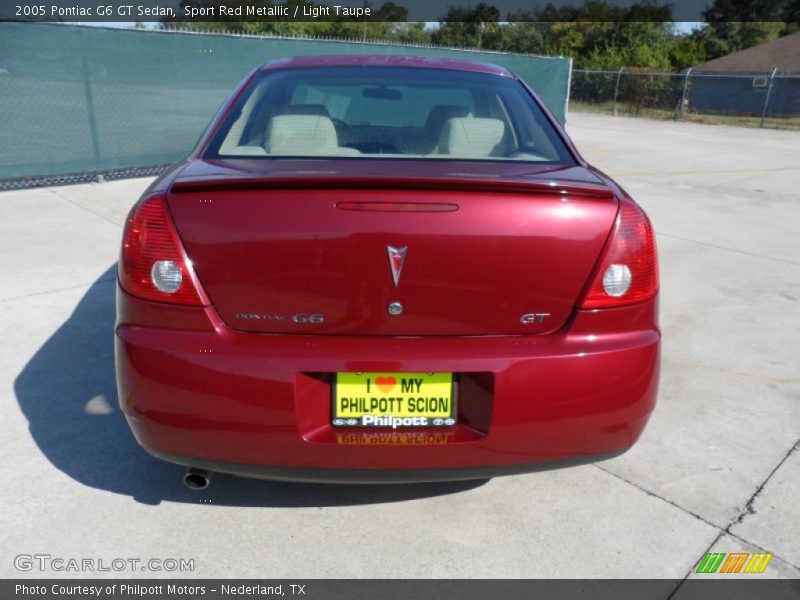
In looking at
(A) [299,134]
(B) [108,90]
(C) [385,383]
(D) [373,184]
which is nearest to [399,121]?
(A) [299,134]

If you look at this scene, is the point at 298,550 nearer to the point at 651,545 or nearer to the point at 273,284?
the point at 273,284

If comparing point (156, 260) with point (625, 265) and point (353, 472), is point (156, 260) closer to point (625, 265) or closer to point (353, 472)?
point (353, 472)

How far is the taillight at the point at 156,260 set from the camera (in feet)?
6.17

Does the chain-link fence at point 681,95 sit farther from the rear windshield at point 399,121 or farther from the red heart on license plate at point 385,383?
the red heart on license plate at point 385,383

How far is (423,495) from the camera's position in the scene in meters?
2.42

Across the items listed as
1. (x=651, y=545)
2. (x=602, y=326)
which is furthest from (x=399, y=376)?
(x=651, y=545)

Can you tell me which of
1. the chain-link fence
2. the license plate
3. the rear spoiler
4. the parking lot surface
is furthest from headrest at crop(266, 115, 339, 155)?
the chain-link fence

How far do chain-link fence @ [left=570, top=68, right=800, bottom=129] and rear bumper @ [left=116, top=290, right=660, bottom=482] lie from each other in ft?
90.8

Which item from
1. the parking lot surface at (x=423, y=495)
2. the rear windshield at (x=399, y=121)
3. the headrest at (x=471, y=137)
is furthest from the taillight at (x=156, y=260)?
the headrest at (x=471, y=137)

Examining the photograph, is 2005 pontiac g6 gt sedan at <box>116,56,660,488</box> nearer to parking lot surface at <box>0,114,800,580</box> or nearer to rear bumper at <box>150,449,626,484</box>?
rear bumper at <box>150,449,626,484</box>

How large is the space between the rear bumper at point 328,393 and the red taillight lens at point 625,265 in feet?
0.16

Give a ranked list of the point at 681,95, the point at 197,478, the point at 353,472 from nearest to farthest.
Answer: the point at 353,472 → the point at 197,478 → the point at 681,95

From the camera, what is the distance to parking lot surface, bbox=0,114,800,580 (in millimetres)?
2102

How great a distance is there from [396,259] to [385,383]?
352mm
